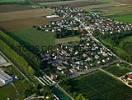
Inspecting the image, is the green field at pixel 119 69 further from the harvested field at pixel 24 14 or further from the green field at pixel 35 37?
the harvested field at pixel 24 14

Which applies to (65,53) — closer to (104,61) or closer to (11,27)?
(104,61)

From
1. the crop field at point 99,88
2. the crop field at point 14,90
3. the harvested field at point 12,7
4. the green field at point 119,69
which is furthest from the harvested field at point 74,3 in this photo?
the crop field at point 14,90

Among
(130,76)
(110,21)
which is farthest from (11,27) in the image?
(130,76)

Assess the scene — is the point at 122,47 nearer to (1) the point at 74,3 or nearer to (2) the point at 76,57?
(2) the point at 76,57

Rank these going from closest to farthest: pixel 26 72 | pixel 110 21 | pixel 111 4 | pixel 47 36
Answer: pixel 26 72 → pixel 47 36 → pixel 110 21 → pixel 111 4

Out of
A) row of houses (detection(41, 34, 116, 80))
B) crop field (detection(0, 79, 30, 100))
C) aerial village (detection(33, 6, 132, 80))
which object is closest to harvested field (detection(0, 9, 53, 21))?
aerial village (detection(33, 6, 132, 80))

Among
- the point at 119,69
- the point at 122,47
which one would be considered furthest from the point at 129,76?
the point at 122,47

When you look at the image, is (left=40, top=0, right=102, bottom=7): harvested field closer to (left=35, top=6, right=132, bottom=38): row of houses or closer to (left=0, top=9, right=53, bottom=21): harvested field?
(left=35, top=6, right=132, bottom=38): row of houses
